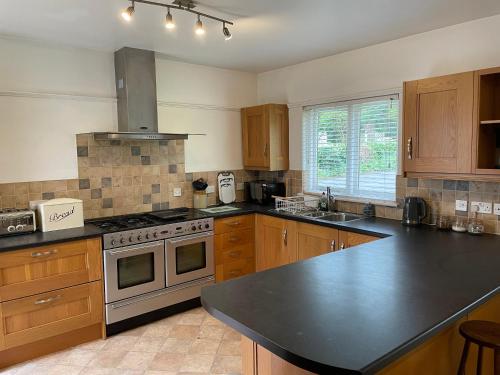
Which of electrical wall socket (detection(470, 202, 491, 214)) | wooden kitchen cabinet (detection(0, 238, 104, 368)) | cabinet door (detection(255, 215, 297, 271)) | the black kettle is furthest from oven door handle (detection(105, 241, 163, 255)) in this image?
electrical wall socket (detection(470, 202, 491, 214))

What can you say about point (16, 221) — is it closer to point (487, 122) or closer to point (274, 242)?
point (274, 242)

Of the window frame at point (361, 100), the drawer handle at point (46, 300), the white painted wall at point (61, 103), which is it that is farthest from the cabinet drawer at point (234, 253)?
the drawer handle at point (46, 300)

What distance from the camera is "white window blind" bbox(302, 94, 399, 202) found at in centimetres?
→ 345

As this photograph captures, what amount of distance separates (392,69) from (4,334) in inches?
147

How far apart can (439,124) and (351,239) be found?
3.60 feet

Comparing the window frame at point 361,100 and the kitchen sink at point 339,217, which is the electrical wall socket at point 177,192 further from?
the kitchen sink at point 339,217

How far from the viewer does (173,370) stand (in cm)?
265

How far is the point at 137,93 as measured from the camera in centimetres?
353

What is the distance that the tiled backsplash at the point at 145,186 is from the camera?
3.03 m

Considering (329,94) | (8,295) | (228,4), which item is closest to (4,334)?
(8,295)

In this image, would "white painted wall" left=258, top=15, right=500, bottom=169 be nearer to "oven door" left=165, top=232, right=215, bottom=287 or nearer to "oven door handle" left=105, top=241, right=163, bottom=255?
"oven door" left=165, top=232, right=215, bottom=287

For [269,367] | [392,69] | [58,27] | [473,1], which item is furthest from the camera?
[392,69]

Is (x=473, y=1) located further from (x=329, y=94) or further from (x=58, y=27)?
(x=58, y=27)

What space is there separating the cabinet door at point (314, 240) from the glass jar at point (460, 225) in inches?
35.2
